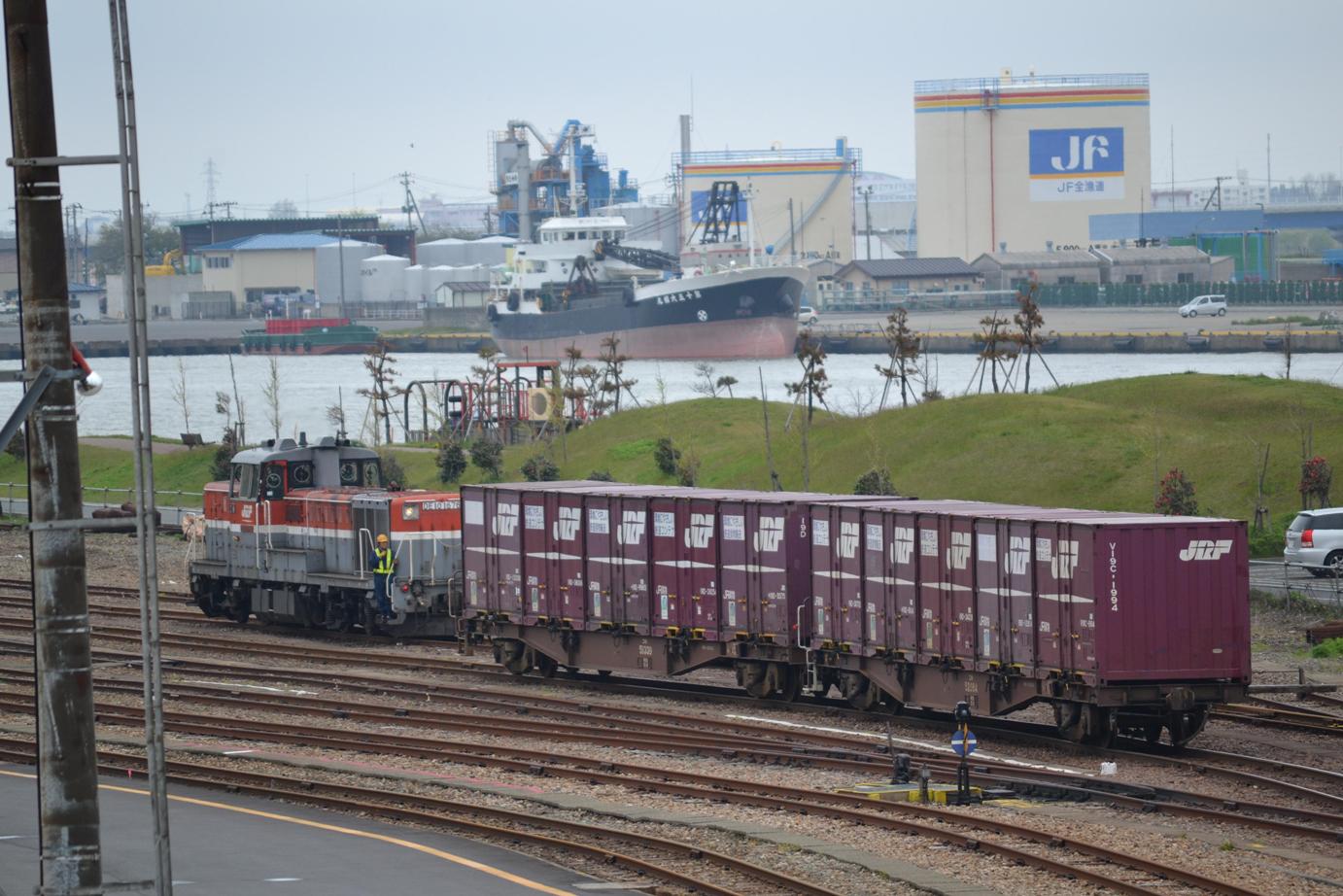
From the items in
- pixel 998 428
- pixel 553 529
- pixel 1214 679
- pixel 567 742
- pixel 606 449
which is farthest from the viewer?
pixel 606 449

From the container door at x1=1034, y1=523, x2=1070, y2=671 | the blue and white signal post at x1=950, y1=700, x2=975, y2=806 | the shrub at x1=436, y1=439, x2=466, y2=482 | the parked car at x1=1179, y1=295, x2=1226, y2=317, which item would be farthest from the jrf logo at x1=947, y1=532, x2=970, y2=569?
the parked car at x1=1179, y1=295, x2=1226, y2=317

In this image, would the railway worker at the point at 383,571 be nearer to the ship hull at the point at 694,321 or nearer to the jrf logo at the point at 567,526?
the jrf logo at the point at 567,526

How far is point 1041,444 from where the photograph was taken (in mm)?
53719

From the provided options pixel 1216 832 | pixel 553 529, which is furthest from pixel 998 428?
pixel 1216 832

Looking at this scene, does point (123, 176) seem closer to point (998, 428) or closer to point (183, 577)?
point (183, 577)

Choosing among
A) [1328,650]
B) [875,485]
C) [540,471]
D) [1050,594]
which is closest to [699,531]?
[1050,594]

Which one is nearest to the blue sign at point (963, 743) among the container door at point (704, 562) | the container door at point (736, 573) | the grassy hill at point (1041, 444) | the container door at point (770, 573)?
the container door at point (770, 573)

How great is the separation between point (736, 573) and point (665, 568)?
1.57 m

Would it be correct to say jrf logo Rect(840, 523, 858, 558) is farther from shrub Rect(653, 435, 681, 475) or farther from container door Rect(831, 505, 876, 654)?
shrub Rect(653, 435, 681, 475)

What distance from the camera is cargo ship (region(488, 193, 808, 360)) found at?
156 metres

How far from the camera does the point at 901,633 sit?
83.0ft

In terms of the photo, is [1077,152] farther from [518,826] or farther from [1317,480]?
[518,826]

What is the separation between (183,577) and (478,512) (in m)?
19.0

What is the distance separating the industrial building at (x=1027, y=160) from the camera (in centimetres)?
17938
